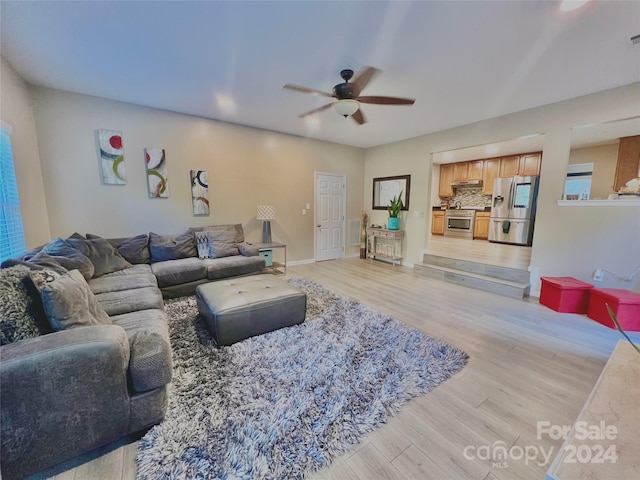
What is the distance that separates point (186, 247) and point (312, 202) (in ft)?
9.06

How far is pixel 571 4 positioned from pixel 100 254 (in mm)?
4892

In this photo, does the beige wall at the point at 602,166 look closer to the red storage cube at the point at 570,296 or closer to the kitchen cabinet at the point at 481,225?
the kitchen cabinet at the point at 481,225

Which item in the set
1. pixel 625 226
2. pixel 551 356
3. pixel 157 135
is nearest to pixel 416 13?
pixel 551 356

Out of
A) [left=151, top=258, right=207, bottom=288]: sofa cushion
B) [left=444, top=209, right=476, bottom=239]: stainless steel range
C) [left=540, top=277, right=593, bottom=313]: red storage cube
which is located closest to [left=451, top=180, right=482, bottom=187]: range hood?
[left=444, top=209, right=476, bottom=239]: stainless steel range

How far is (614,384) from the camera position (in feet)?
3.65

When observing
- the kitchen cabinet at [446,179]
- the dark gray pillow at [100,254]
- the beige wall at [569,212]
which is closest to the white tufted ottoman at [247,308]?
the dark gray pillow at [100,254]

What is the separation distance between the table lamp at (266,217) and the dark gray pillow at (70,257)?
2.53 metres

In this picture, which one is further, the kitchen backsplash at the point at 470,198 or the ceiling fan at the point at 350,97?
the kitchen backsplash at the point at 470,198

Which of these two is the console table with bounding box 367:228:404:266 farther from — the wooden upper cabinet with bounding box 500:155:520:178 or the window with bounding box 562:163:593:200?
the wooden upper cabinet with bounding box 500:155:520:178

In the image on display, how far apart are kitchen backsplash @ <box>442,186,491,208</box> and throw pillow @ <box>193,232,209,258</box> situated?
24.9 feet

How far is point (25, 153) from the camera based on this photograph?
9.30 ft

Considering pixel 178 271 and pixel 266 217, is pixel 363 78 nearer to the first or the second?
pixel 266 217

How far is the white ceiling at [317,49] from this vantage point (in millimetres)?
1869

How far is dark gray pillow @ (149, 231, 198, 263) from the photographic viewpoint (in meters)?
3.64
